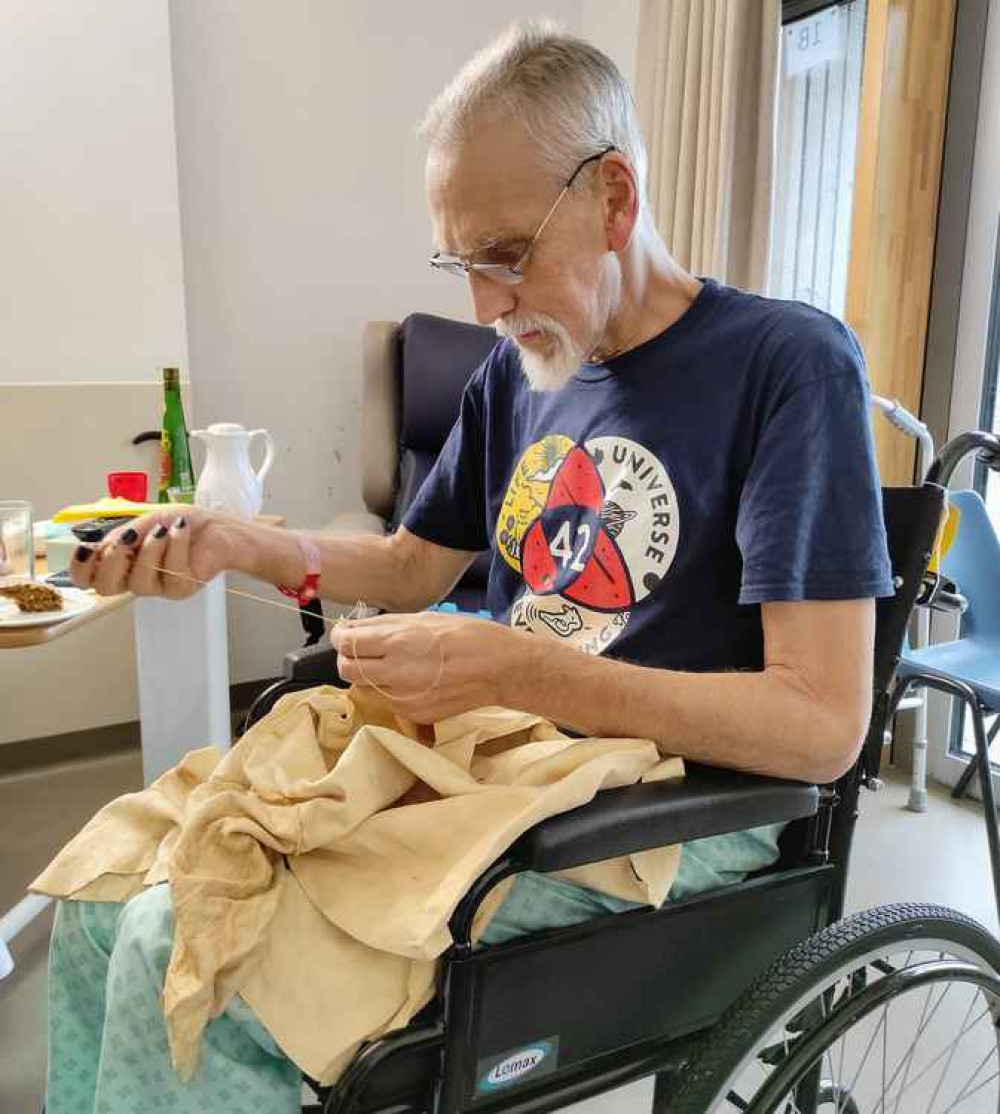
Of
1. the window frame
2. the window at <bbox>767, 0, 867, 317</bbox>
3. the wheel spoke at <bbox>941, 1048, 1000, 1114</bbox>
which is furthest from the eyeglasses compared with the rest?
the window frame

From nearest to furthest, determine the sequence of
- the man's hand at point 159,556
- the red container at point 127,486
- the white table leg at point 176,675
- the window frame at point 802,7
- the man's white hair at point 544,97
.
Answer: the man's white hair at point 544,97 → the man's hand at point 159,556 → the white table leg at point 176,675 → the red container at point 127,486 → the window frame at point 802,7

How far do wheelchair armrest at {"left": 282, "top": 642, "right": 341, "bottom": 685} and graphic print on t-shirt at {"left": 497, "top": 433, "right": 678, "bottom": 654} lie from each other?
0.22 metres

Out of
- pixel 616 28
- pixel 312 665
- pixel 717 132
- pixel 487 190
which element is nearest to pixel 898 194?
pixel 717 132

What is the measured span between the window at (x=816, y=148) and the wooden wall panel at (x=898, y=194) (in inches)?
9.7

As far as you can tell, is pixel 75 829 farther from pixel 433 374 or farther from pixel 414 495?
pixel 433 374

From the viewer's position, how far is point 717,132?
7.45 feet

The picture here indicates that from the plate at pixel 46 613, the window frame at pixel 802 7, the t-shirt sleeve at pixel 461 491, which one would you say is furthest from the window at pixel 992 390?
the plate at pixel 46 613

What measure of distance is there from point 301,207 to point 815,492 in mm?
2190

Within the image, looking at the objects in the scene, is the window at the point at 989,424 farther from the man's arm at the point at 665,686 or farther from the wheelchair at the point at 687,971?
the man's arm at the point at 665,686

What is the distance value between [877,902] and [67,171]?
2.38 meters

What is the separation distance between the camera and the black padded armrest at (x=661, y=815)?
0.68m

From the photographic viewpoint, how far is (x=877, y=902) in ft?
6.05

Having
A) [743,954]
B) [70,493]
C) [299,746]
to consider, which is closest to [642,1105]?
[743,954]

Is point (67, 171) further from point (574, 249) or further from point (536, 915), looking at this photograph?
point (536, 915)
